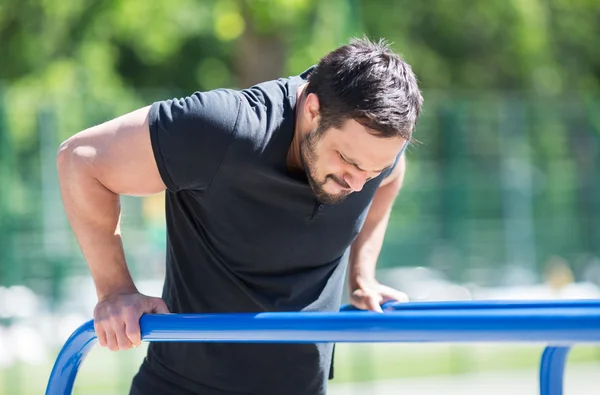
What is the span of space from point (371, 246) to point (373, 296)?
253mm

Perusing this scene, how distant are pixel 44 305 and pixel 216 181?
7.31m

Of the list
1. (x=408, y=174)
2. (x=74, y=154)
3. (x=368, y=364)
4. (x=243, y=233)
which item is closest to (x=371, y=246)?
(x=243, y=233)

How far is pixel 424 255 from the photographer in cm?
1048

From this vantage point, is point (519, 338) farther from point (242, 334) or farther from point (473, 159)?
point (473, 159)

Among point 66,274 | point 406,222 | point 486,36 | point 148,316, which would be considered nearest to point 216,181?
point 148,316

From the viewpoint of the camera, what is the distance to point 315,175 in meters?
2.17

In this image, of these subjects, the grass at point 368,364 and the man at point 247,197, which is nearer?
the man at point 247,197

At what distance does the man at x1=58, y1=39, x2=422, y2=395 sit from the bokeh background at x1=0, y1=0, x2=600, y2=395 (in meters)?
5.73

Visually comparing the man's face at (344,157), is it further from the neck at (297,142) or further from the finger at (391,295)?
the finger at (391,295)

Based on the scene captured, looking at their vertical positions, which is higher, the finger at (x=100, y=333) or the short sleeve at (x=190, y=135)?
the short sleeve at (x=190, y=135)

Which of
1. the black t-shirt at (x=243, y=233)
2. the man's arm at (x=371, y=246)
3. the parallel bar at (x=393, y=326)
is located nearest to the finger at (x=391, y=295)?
the man's arm at (x=371, y=246)

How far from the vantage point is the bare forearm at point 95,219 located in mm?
2121

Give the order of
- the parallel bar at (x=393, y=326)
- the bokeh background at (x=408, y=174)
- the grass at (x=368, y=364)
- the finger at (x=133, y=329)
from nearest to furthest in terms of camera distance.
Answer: the parallel bar at (x=393, y=326) < the finger at (x=133, y=329) < the grass at (x=368, y=364) < the bokeh background at (x=408, y=174)

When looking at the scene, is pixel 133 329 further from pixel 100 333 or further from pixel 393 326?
pixel 393 326
